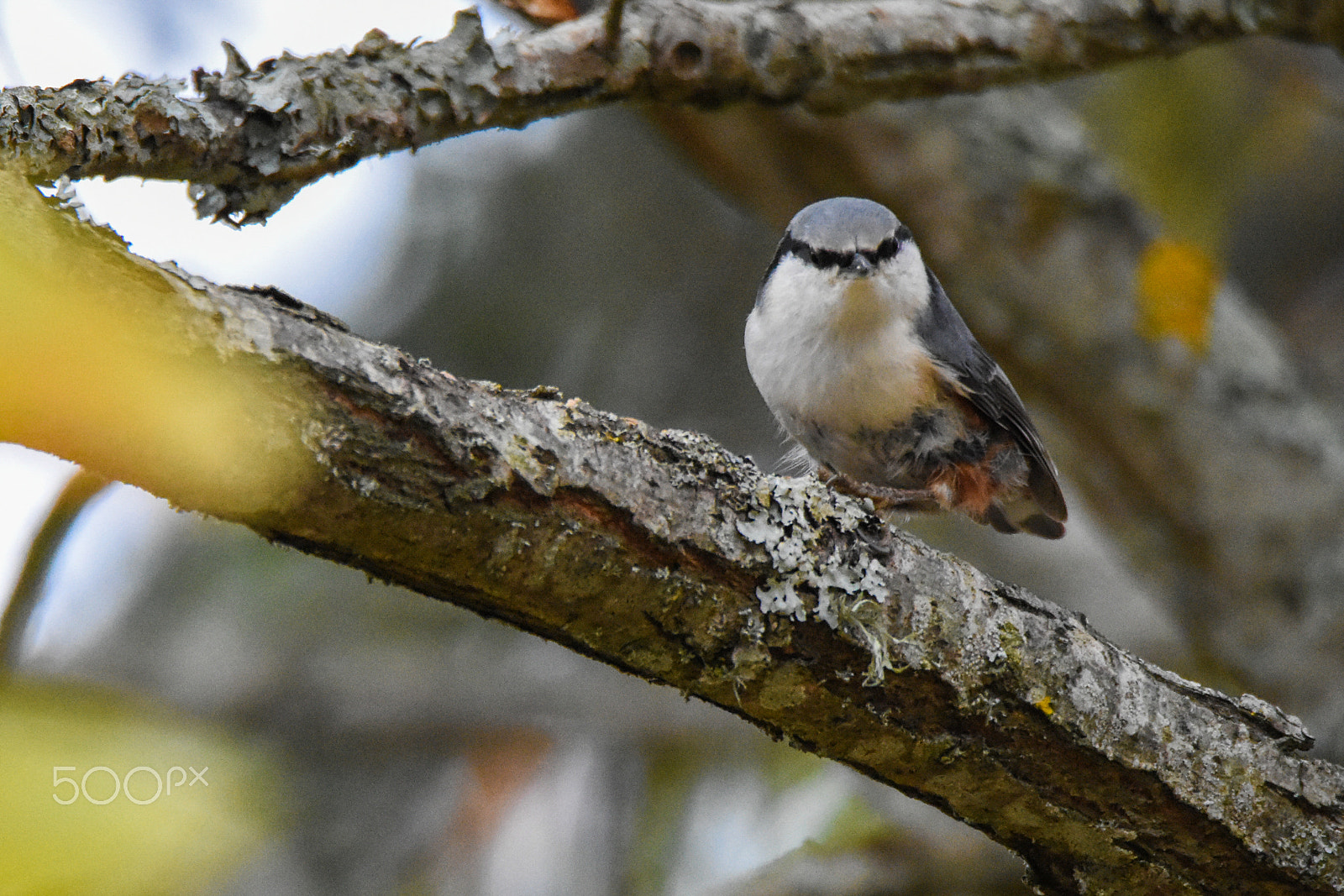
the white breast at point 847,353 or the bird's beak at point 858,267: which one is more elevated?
the bird's beak at point 858,267

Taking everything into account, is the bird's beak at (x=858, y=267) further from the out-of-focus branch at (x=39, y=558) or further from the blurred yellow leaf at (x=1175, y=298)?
the out-of-focus branch at (x=39, y=558)

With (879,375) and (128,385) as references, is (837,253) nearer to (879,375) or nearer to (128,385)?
(879,375)

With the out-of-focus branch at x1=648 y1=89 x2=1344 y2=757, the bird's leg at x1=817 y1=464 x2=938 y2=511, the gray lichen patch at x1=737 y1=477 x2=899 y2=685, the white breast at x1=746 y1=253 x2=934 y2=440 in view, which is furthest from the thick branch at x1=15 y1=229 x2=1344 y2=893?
the out-of-focus branch at x1=648 y1=89 x2=1344 y2=757

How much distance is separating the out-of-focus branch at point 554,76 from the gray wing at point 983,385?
1.75ft

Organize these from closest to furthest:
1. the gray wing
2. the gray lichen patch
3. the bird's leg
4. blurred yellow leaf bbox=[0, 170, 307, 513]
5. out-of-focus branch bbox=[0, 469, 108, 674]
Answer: blurred yellow leaf bbox=[0, 170, 307, 513], out-of-focus branch bbox=[0, 469, 108, 674], the gray lichen patch, the bird's leg, the gray wing

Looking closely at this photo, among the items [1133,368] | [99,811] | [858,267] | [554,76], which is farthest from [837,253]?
[99,811]

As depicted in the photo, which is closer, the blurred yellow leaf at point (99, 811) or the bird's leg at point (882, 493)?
the blurred yellow leaf at point (99, 811)

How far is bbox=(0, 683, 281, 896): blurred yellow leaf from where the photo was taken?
947 mm

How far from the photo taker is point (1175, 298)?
11.5ft

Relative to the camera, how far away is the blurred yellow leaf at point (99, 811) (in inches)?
37.3

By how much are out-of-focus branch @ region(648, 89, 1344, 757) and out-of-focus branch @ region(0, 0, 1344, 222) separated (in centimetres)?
73

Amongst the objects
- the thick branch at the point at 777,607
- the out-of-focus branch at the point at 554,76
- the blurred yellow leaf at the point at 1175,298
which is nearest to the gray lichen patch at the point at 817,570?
the thick branch at the point at 777,607

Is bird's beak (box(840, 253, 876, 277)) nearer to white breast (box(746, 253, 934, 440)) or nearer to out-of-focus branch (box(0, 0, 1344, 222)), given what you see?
white breast (box(746, 253, 934, 440))

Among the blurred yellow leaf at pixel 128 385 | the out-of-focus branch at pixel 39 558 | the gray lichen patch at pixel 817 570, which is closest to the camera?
the blurred yellow leaf at pixel 128 385
